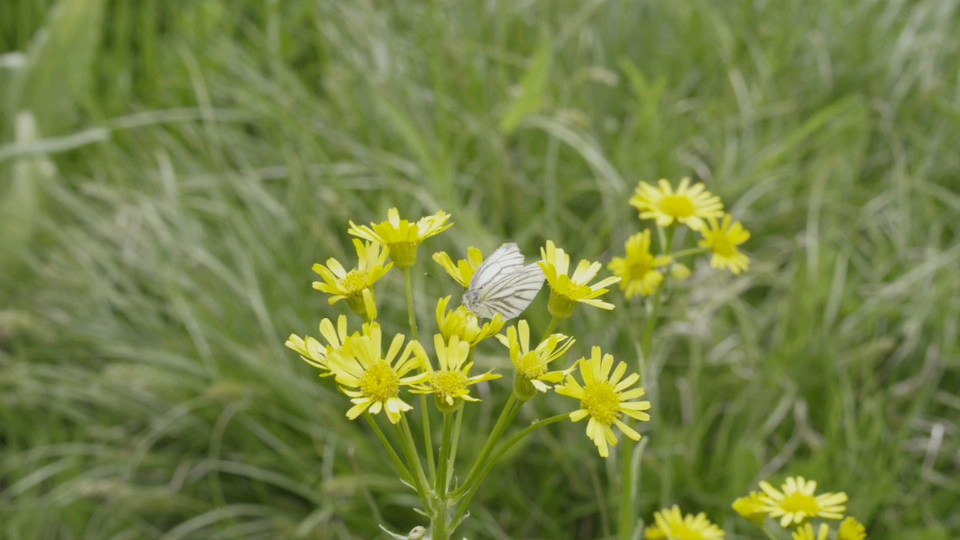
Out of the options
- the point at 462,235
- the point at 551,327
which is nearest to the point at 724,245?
the point at 551,327

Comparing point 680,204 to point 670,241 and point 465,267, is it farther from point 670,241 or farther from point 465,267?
point 465,267

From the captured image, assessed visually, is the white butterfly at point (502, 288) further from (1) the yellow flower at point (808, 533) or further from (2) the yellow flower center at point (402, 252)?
(1) the yellow flower at point (808, 533)

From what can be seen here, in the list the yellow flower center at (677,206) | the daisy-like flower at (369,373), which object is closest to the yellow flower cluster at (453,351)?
the daisy-like flower at (369,373)

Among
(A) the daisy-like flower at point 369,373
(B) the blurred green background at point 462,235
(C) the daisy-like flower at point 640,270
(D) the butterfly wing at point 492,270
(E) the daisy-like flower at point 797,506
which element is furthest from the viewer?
(B) the blurred green background at point 462,235

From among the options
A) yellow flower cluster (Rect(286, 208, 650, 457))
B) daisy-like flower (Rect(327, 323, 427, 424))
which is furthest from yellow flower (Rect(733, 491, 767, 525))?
daisy-like flower (Rect(327, 323, 427, 424))

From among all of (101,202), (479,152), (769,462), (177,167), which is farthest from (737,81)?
(101,202)

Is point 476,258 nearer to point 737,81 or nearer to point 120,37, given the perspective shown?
point 737,81

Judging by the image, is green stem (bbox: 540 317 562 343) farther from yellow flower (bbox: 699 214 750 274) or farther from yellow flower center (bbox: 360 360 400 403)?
yellow flower (bbox: 699 214 750 274)
